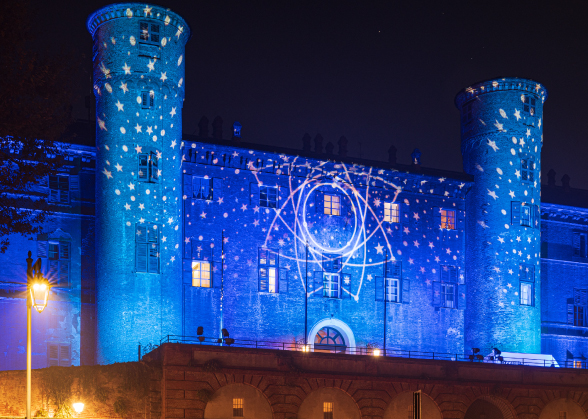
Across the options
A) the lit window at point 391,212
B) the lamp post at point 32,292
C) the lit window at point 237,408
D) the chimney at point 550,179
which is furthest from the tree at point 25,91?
the chimney at point 550,179

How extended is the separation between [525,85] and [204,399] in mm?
29425

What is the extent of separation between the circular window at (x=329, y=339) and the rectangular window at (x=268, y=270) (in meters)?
3.85

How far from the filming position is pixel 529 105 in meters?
48.4

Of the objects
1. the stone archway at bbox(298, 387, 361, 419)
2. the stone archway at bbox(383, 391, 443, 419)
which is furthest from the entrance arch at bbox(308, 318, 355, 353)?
the stone archway at bbox(298, 387, 361, 419)

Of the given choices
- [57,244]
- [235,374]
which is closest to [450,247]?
[235,374]

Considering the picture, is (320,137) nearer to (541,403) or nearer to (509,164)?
(509,164)

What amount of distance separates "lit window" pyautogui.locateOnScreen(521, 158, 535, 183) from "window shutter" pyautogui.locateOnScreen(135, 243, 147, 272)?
24.6 metres

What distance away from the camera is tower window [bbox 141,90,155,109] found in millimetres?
38844

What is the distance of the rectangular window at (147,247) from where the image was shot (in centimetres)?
3750

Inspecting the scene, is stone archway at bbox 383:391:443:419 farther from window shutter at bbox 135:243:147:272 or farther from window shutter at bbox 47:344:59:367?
window shutter at bbox 47:344:59:367

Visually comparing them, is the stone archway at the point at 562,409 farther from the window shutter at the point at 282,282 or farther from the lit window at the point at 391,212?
the window shutter at the point at 282,282

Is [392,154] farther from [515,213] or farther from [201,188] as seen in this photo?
[201,188]

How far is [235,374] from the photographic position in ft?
109

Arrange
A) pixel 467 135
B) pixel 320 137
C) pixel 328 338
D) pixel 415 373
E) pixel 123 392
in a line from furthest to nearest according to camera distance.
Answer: pixel 467 135 → pixel 320 137 → pixel 328 338 → pixel 415 373 → pixel 123 392
